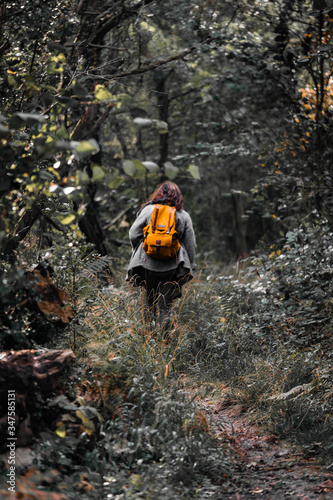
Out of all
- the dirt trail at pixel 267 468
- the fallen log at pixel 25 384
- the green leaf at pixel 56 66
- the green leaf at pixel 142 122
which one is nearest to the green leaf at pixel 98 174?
the green leaf at pixel 142 122

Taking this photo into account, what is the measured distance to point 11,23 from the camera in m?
5.74

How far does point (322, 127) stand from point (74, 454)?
588cm

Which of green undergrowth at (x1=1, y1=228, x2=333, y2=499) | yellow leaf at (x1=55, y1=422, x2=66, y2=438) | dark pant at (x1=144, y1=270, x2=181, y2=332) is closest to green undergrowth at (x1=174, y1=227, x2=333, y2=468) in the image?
green undergrowth at (x1=1, y1=228, x2=333, y2=499)

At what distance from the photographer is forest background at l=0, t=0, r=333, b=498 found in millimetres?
3652

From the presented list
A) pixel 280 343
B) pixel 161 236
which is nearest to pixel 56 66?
pixel 161 236

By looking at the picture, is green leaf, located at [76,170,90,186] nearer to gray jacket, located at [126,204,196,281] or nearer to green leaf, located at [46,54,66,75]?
green leaf, located at [46,54,66,75]

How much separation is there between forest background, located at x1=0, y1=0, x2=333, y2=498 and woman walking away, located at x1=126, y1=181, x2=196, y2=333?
360mm

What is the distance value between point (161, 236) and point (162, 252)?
175mm

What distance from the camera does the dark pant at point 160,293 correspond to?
6.44 meters

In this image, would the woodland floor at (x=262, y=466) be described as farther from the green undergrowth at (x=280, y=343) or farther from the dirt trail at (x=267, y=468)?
the green undergrowth at (x=280, y=343)

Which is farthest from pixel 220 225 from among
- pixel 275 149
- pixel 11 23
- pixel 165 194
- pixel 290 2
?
pixel 11 23

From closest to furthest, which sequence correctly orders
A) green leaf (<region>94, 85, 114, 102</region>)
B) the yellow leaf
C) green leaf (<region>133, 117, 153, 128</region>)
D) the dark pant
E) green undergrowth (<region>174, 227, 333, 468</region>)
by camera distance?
green leaf (<region>133, 117, 153, 128</region>), green leaf (<region>94, 85, 114, 102</region>), the yellow leaf, green undergrowth (<region>174, 227, 333, 468</region>), the dark pant

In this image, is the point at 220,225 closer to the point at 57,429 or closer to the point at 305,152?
the point at 305,152

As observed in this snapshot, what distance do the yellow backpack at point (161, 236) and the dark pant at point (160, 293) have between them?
0.85 ft
